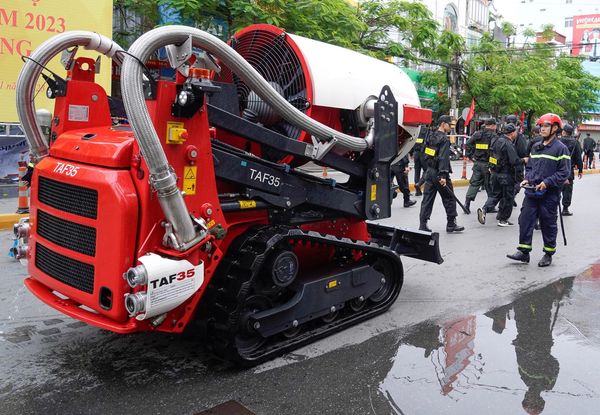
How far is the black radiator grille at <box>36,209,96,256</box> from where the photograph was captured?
3467 mm

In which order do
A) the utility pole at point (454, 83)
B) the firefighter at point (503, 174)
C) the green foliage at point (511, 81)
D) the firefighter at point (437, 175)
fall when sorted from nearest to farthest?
the firefighter at point (437, 175) < the firefighter at point (503, 174) < the utility pole at point (454, 83) < the green foliage at point (511, 81)

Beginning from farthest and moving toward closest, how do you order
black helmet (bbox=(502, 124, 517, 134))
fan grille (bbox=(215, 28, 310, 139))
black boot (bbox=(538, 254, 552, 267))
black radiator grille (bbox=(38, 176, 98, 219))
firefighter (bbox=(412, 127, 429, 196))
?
black helmet (bbox=(502, 124, 517, 134)) → firefighter (bbox=(412, 127, 429, 196)) → black boot (bbox=(538, 254, 552, 267)) → fan grille (bbox=(215, 28, 310, 139)) → black radiator grille (bbox=(38, 176, 98, 219))

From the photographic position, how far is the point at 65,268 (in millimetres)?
3670

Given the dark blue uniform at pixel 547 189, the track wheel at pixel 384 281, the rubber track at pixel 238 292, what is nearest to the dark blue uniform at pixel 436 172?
the dark blue uniform at pixel 547 189

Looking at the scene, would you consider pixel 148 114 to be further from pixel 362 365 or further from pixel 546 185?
pixel 546 185

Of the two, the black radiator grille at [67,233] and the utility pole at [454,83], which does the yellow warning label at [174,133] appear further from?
the utility pole at [454,83]

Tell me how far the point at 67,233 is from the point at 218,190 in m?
1.00

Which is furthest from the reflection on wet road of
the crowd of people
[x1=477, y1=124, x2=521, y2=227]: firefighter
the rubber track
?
[x1=477, y1=124, x2=521, y2=227]: firefighter

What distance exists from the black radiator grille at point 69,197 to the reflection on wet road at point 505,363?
83.5 inches

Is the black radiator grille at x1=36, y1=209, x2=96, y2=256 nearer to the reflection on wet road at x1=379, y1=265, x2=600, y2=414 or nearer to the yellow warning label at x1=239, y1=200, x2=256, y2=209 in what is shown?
the yellow warning label at x1=239, y1=200, x2=256, y2=209

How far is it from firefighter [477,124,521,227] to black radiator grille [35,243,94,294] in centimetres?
794

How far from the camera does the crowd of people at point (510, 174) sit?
22.6ft

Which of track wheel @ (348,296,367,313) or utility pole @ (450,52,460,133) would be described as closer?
track wheel @ (348,296,367,313)

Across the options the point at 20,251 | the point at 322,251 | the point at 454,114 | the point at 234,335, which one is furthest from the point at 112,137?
the point at 454,114
